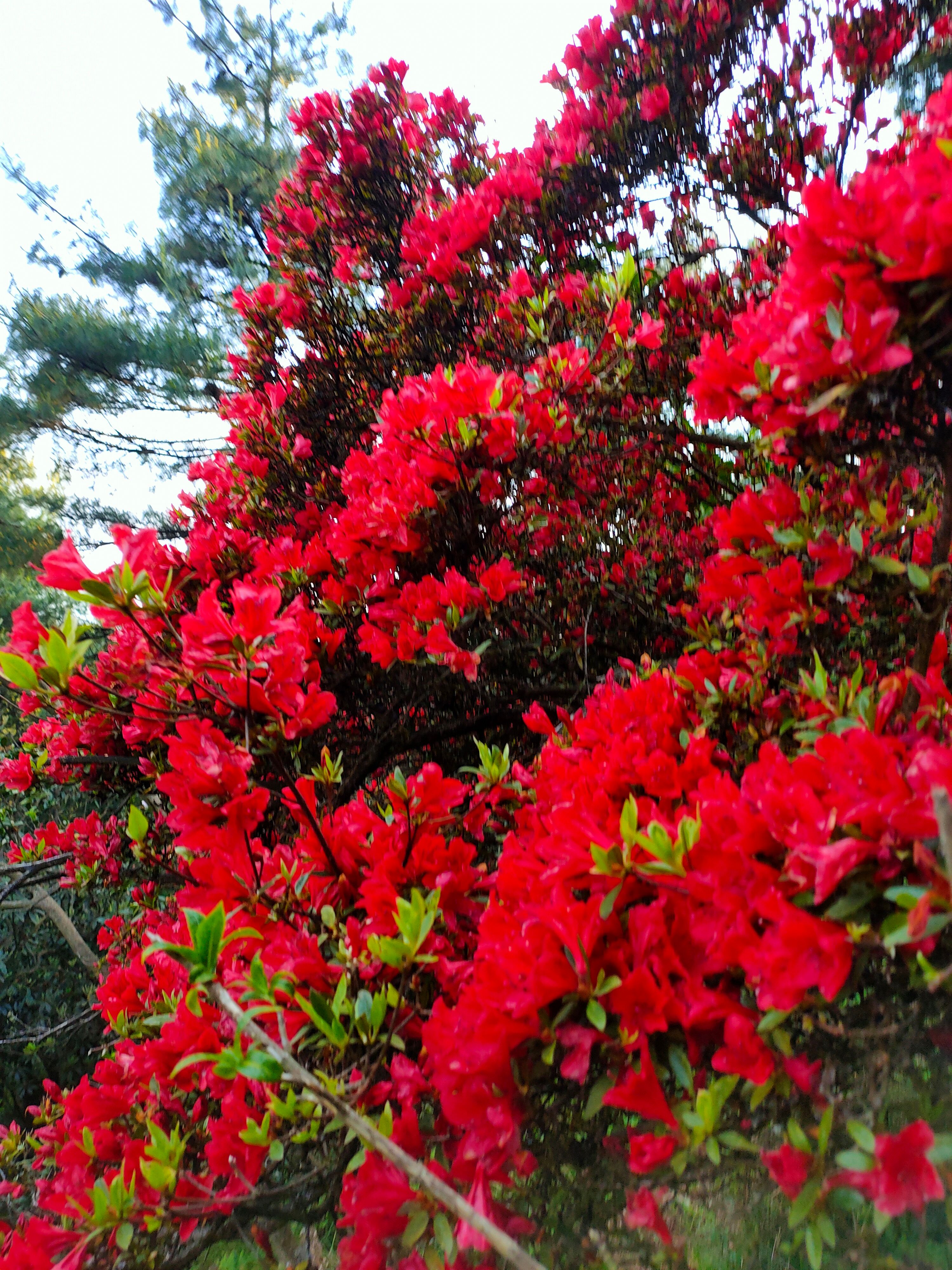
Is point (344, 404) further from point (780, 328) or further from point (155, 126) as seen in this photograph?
point (155, 126)

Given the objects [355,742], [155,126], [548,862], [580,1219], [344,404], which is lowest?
[580,1219]

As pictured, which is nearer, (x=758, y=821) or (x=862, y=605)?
(x=758, y=821)

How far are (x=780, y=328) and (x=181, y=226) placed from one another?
271 inches

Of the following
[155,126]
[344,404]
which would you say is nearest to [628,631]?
[344,404]

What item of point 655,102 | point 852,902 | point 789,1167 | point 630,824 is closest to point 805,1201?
point 789,1167

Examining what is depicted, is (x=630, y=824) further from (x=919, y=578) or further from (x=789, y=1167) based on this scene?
(x=919, y=578)

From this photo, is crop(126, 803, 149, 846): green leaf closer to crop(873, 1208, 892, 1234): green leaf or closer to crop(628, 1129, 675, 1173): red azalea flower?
crop(628, 1129, 675, 1173): red azalea flower

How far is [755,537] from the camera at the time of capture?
120cm

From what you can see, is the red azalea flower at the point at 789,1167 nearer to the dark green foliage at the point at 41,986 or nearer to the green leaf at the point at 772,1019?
the green leaf at the point at 772,1019

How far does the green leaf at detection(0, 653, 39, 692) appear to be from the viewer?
102 cm

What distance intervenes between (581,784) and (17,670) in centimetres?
89

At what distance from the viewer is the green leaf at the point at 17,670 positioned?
1022 millimetres

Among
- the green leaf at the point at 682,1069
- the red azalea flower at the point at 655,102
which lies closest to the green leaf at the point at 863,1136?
the green leaf at the point at 682,1069

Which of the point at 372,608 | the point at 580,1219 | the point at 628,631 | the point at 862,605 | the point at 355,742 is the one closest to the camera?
the point at 580,1219
